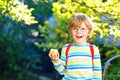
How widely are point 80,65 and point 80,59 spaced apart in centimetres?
6

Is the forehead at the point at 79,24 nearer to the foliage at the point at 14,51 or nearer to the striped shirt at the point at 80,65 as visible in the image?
the striped shirt at the point at 80,65

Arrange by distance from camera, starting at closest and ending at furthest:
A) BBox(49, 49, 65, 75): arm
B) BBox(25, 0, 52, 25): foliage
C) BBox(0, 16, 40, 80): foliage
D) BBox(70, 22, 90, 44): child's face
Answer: BBox(49, 49, 65, 75): arm → BBox(70, 22, 90, 44): child's face → BBox(25, 0, 52, 25): foliage → BBox(0, 16, 40, 80): foliage

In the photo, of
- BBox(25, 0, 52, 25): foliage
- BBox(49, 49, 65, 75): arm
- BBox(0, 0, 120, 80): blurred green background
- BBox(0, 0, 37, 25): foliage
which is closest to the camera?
BBox(49, 49, 65, 75): arm

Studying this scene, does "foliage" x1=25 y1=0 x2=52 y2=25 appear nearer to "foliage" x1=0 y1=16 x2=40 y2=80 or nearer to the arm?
"foliage" x1=0 y1=16 x2=40 y2=80

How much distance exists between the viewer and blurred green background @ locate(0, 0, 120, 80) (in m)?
5.84

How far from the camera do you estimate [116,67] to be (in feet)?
22.5

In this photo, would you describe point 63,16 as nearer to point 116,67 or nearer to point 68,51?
point 116,67

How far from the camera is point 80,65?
408 cm

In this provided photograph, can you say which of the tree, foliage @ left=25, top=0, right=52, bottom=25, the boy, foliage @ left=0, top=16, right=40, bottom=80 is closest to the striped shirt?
the boy

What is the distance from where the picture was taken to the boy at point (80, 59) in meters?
4.06

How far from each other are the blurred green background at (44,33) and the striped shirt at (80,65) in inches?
57.1

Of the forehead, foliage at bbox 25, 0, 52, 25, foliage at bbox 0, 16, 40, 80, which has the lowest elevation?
foliage at bbox 0, 16, 40, 80

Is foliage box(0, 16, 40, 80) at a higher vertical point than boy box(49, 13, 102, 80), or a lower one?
lower

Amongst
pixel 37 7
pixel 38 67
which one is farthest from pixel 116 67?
pixel 38 67
